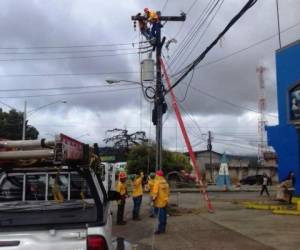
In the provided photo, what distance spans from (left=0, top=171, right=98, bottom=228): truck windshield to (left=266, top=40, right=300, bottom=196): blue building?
18.0 meters

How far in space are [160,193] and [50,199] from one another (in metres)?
7.63

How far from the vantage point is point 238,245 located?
12.5m

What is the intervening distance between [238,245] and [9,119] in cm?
5612

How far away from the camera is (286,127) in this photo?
26688 millimetres

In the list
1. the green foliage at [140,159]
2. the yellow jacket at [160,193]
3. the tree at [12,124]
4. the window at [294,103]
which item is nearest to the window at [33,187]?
the yellow jacket at [160,193]

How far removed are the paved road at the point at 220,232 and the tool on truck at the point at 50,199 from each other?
16.9 feet

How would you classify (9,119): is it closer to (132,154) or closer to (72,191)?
(132,154)

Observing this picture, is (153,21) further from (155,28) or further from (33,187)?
(33,187)

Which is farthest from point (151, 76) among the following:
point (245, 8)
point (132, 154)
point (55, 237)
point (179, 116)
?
point (132, 154)

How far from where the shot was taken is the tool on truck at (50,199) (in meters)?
5.12

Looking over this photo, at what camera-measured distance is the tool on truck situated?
16.8 feet

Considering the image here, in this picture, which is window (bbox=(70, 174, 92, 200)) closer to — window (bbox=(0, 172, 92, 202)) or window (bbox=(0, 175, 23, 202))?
window (bbox=(0, 172, 92, 202))

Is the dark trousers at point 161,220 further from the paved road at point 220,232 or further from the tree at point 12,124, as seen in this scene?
the tree at point 12,124

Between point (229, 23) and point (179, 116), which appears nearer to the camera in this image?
point (229, 23)
